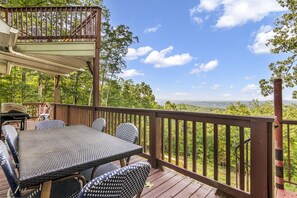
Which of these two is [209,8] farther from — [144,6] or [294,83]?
[294,83]

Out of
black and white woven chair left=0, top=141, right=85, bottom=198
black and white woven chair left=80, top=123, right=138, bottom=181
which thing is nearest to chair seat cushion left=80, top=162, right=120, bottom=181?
black and white woven chair left=80, top=123, right=138, bottom=181

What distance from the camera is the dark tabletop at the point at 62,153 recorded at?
4.00 ft

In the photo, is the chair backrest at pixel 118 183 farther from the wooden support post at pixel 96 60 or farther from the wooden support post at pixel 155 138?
the wooden support post at pixel 96 60

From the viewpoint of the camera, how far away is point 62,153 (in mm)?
1587

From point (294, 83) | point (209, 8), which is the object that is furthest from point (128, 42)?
point (209, 8)

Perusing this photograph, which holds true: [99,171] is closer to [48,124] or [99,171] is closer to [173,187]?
[173,187]

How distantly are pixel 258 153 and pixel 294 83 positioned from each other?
33.4 ft

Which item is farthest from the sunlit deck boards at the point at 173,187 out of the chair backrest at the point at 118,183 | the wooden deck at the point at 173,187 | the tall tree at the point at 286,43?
the tall tree at the point at 286,43

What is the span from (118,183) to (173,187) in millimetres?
1848

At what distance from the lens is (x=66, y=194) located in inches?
62.2

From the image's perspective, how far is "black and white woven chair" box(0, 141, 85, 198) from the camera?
1276 mm

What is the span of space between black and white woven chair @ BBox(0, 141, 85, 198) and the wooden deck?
1.00m

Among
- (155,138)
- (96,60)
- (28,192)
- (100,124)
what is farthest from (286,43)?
(28,192)

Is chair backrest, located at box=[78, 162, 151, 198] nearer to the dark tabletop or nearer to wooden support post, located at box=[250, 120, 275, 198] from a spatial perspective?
the dark tabletop
